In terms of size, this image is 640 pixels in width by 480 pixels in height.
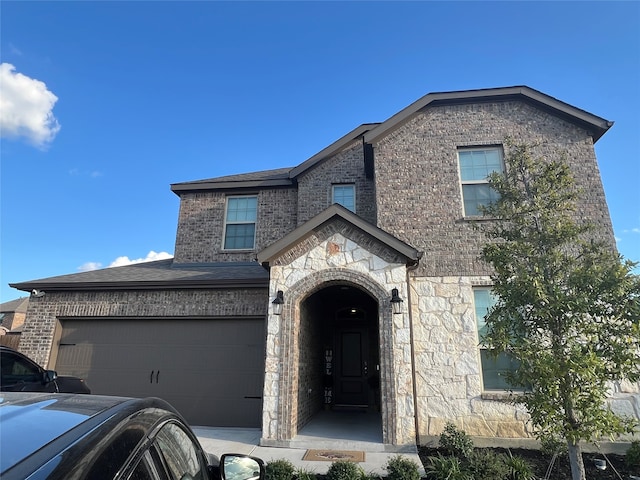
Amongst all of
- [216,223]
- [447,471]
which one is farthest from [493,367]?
[216,223]

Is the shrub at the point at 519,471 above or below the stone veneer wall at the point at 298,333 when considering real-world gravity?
below

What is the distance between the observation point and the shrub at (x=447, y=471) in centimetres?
535

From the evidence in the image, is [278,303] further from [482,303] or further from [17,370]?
[17,370]

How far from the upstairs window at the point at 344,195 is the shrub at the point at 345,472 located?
7065mm

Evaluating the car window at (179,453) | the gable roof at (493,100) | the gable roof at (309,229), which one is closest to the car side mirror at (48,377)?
the gable roof at (309,229)

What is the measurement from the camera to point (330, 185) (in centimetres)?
1140

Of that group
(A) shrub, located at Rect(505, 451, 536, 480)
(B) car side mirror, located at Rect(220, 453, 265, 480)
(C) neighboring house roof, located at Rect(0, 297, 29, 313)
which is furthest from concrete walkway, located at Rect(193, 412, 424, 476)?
(C) neighboring house roof, located at Rect(0, 297, 29, 313)

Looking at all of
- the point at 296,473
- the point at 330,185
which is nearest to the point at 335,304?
the point at 330,185

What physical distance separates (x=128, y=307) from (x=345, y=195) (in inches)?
253

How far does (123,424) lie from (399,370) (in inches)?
243

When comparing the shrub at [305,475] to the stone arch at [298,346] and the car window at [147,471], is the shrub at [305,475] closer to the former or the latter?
the stone arch at [298,346]

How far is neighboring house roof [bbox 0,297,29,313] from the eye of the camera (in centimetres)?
3682

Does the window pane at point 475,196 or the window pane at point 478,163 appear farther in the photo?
the window pane at point 478,163

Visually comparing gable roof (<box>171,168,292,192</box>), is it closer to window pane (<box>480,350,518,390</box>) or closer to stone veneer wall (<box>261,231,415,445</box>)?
stone veneer wall (<box>261,231,415,445</box>)
